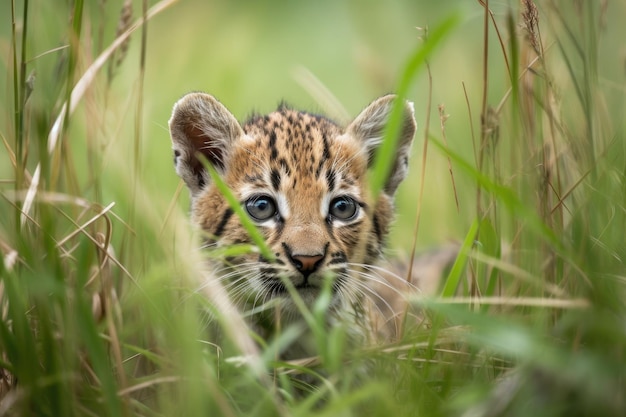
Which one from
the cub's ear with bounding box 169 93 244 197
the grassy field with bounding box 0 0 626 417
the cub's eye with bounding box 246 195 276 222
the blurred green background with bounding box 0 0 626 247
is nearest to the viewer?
the grassy field with bounding box 0 0 626 417

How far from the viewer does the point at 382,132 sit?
495cm

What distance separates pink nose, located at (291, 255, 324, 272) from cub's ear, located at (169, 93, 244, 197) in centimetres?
116

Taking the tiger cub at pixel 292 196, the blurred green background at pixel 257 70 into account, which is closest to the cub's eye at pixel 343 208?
the tiger cub at pixel 292 196

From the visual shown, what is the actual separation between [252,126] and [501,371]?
2495mm

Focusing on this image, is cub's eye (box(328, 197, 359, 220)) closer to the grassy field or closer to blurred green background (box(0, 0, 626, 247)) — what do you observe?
the grassy field

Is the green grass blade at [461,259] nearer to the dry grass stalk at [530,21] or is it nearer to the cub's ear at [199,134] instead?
the dry grass stalk at [530,21]

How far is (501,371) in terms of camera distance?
3195mm

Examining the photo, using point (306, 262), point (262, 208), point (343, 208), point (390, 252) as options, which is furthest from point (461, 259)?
point (390, 252)

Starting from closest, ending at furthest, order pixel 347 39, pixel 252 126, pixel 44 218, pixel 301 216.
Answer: pixel 44 218 < pixel 301 216 < pixel 252 126 < pixel 347 39

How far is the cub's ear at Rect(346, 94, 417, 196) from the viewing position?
4836 millimetres

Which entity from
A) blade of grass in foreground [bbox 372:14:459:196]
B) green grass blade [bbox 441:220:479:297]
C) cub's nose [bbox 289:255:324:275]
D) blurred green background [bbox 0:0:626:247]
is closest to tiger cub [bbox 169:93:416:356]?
cub's nose [bbox 289:255:324:275]

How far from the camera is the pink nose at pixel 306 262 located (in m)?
3.87

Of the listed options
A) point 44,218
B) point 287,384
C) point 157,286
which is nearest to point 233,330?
point 287,384

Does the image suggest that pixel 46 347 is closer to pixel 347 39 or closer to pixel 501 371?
pixel 501 371
